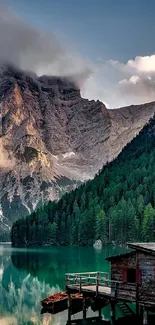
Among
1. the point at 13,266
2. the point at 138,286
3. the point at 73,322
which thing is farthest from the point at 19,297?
the point at 13,266

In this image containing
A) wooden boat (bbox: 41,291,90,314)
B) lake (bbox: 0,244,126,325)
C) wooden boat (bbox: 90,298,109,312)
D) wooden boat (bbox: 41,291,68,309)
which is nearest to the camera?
lake (bbox: 0,244,126,325)

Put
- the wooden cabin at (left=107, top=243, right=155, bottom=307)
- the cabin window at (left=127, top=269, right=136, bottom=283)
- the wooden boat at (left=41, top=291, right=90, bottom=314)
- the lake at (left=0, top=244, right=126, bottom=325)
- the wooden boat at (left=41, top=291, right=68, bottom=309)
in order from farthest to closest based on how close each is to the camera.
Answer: the wooden boat at (left=41, top=291, right=68, bottom=309), the wooden boat at (left=41, top=291, right=90, bottom=314), the lake at (left=0, top=244, right=126, bottom=325), the cabin window at (left=127, top=269, right=136, bottom=283), the wooden cabin at (left=107, top=243, right=155, bottom=307)

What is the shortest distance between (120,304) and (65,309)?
7.67 meters

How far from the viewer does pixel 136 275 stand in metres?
56.9

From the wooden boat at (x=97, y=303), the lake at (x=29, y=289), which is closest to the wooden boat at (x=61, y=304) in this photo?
the wooden boat at (x=97, y=303)

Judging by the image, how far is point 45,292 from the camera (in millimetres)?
80688

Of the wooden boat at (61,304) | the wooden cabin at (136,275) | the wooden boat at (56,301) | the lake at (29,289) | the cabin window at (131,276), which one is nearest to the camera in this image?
the wooden cabin at (136,275)

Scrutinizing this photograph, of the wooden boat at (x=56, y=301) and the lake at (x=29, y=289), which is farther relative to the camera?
the wooden boat at (x=56, y=301)

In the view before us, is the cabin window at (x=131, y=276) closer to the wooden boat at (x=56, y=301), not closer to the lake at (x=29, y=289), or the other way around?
the lake at (x=29, y=289)

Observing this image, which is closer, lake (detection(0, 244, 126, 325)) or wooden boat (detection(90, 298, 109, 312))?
lake (detection(0, 244, 126, 325))

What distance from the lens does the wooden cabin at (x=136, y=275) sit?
2172 inches

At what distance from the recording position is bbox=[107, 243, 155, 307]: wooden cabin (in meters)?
55.2

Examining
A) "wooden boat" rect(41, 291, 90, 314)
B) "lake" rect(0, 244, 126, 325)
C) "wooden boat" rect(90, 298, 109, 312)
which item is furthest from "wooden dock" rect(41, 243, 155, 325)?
"lake" rect(0, 244, 126, 325)

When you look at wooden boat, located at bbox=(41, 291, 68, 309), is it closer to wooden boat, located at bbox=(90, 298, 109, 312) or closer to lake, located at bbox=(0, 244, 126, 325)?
lake, located at bbox=(0, 244, 126, 325)
